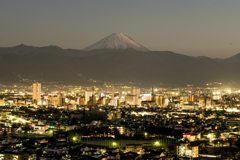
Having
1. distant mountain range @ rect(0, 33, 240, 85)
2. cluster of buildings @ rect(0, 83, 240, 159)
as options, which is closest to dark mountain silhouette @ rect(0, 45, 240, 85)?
distant mountain range @ rect(0, 33, 240, 85)

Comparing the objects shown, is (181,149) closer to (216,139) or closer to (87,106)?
(216,139)

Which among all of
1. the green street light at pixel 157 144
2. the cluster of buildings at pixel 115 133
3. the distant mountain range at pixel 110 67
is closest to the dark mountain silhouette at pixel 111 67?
the distant mountain range at pixel 110 67

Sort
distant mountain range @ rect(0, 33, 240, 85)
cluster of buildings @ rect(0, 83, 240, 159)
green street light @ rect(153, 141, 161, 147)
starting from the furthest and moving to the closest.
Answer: distant mountain range @ rect(0, 33, 240, 85) < green street light @ rect(153, 141, 161, 147) < cluster of buildings @ rect(0, 83, 240, 159)

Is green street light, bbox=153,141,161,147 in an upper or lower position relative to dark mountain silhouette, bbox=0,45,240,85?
lower

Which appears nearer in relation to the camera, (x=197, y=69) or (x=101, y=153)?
(x=101, y=153)

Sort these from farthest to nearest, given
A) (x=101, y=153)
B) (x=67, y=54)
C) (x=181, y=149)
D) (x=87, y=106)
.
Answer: (x=67, y=54)
(x=87, y=106)
(x=181, y=149)
(x=101, y=153)

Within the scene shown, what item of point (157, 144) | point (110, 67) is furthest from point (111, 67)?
point (157, 144)

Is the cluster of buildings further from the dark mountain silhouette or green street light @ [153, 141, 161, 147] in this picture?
the dark mountain silhouette

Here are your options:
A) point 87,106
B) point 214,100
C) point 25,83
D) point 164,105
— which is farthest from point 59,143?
point 25,83

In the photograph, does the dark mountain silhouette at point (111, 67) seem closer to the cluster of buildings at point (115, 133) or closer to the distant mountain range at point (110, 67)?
the distant mountain range at point (110, 67)
